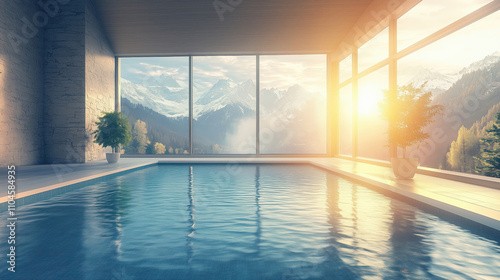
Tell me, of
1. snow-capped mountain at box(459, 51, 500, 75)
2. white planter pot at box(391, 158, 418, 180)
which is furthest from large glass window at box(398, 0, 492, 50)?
white planter pot at box(391, 158, 418, 180)

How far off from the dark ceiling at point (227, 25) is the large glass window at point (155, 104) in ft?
3.36

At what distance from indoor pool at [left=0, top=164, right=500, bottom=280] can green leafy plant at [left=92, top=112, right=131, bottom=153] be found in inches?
170

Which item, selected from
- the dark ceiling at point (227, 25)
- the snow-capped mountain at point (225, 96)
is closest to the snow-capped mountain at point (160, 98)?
the snow-capped mountain at point (225, 96)

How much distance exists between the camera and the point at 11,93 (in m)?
7.48

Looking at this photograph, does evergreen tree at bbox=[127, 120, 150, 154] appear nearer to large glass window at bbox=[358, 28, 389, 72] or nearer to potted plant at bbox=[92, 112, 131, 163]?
potted plant at bbox=[92, 112, 131, 163]

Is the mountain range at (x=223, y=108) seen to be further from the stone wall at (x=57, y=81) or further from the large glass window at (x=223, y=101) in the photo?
the stone wall at (x=57, y=81)

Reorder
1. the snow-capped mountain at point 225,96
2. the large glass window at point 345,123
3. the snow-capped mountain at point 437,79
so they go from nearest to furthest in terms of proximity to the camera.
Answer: the snow-capped mountain at point 437,79 < the large glass window at point 345,123 < the snow-capped mountain at point 225,96

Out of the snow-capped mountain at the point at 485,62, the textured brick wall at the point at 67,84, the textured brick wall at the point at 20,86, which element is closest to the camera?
the snow-capped mountain at the point at 485,62

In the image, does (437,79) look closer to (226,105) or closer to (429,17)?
(429,17)

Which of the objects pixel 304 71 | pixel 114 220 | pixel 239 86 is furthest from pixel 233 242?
pixel 239 86

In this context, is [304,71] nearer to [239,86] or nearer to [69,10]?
[239,86]

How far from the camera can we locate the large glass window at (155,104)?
1151 centimetres

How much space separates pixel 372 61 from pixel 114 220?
25.6 ft

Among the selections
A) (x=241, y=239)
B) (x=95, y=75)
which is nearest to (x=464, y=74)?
(x=241, y=239)
